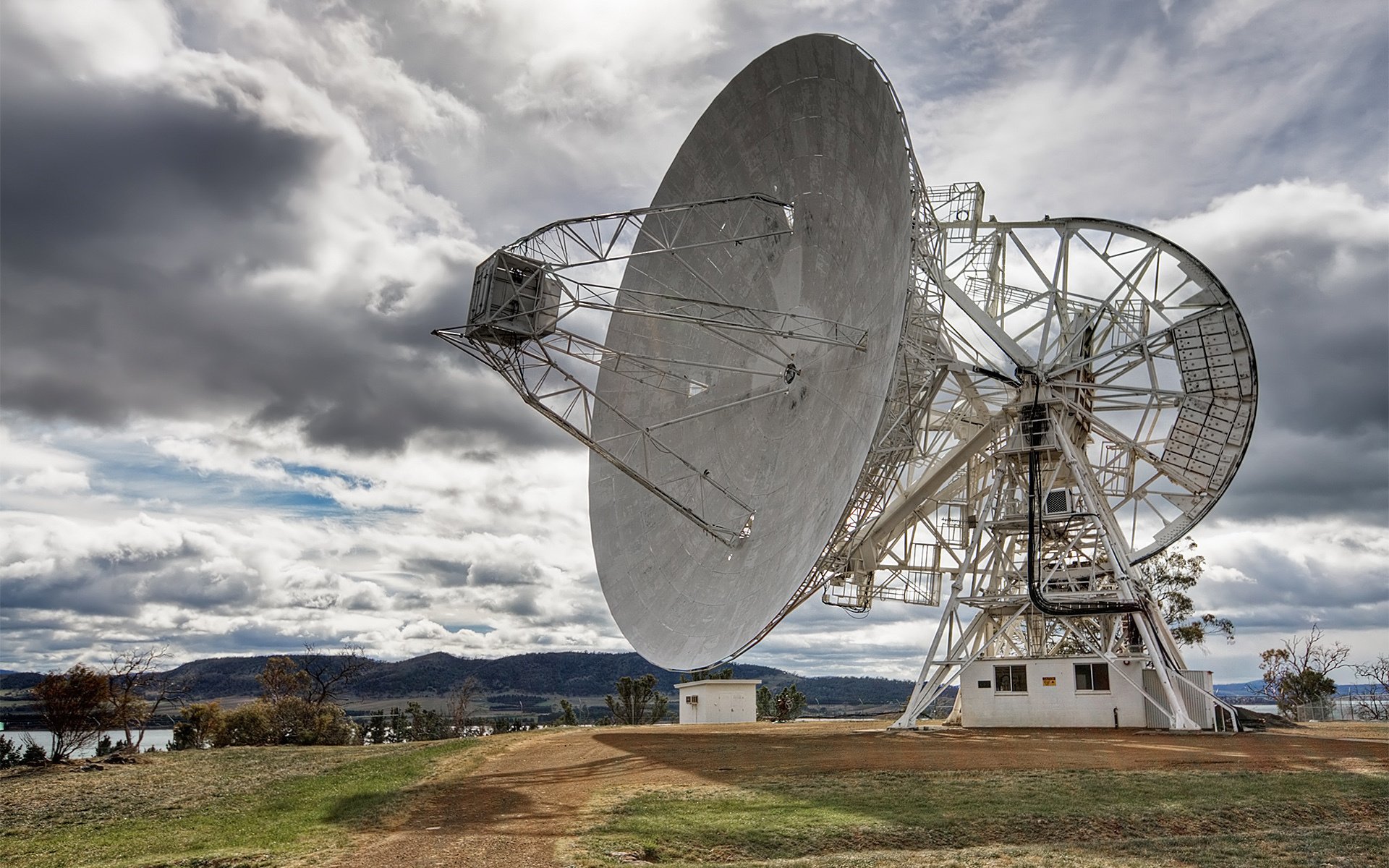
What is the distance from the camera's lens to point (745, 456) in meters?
28.6

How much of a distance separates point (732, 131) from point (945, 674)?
18.8 meters

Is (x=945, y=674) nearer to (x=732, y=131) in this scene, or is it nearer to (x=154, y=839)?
(x=732, y=131)

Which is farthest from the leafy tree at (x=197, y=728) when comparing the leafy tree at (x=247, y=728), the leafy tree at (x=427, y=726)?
the leafy tree at (x=427, y=726)

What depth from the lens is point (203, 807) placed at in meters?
18.8

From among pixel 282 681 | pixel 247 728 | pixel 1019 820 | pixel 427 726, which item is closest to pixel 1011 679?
pixel 1019 820

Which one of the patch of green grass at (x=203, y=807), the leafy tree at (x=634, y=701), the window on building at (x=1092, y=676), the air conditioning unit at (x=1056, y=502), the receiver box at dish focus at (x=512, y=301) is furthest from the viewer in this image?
the leafy tree at (x=634, y=701)

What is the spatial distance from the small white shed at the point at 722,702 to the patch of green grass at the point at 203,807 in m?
20.9

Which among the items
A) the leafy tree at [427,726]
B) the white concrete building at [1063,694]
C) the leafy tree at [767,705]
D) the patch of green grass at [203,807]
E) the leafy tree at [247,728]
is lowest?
the leafy tree at [427,726]

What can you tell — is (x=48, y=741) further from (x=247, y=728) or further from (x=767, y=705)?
(x=767, y=705)

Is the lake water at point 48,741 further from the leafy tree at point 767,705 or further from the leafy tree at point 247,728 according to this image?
the leafy tree at point 767,705

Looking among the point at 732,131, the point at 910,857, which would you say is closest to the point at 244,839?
the point at 910,857

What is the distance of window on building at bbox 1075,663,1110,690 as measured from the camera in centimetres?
3244

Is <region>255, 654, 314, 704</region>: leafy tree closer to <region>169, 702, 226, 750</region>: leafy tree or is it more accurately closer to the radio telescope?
<region>169, 702, 226, 750</region>: leafy tree

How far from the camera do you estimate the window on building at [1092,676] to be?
1277 inches
